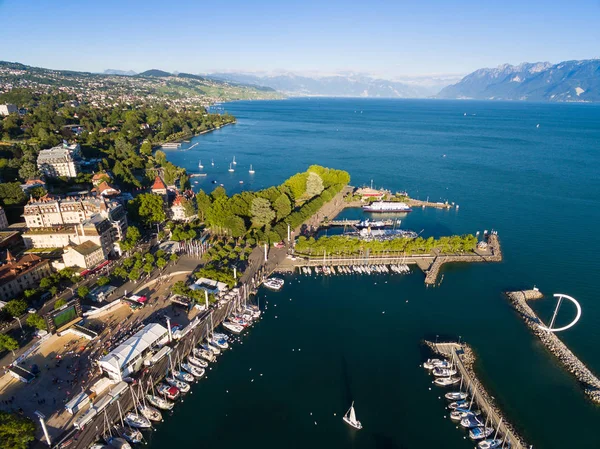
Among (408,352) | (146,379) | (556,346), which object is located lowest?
(146,379)

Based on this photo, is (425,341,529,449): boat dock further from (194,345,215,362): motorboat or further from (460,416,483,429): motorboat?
(194,345,215,362): motorboat

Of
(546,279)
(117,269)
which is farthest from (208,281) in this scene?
(546,279)

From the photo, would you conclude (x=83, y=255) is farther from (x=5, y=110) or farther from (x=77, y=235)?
(x=5, y=110)

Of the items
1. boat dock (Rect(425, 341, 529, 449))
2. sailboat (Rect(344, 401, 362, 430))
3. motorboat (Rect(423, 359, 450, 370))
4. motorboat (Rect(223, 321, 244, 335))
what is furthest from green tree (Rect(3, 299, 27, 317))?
boat dock (Rect(425, 341, 529, 449))

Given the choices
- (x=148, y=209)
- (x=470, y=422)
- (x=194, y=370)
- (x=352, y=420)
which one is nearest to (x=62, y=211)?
(x=148, y=209)

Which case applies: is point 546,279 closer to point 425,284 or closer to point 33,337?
point 425,284

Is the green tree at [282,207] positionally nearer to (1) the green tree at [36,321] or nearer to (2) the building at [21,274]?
(2) the building at [21,274]
